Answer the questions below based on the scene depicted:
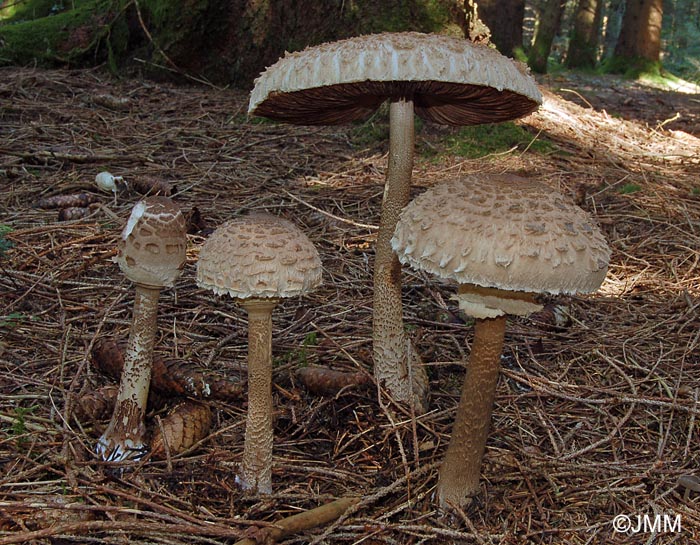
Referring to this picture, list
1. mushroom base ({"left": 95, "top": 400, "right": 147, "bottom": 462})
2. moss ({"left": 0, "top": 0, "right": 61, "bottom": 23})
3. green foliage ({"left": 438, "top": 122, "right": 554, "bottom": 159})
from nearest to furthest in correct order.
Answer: mushroom base ({"left": 95, "top": 400, "right": 147, "bottom": 462}) < green foliage ({"left": 438, "top": 122, "right": 554, "bottom": 159}) < moss ({"left": 0, "top": 0, "right": 61, "bottom": 23})

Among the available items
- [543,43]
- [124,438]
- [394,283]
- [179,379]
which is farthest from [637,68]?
[124,438]

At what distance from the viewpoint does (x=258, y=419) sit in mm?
2428

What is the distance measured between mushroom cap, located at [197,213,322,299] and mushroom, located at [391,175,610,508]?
0.39 meters

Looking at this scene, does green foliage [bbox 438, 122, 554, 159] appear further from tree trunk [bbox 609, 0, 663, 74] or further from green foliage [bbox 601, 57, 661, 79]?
tree trunk [bbox 609, 0, 663, 74]

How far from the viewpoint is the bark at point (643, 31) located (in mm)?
16328

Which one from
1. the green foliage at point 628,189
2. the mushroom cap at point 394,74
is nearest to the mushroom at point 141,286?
the mushroom cap at point 394,74

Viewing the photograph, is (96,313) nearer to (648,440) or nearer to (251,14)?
(648,440)

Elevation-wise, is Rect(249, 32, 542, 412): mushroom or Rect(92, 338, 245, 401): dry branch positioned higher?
Rect(249, 32, 542, 412): mushroom

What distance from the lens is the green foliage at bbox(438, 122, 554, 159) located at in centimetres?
568

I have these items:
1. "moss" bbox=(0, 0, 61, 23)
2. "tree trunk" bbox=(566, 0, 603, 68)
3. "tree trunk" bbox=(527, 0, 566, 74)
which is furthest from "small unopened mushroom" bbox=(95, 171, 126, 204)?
"tree trunk" bbox=(566, 0, 603, 68)

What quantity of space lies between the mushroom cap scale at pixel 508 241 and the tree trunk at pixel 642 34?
55.9 feet

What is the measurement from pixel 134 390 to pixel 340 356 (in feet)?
3.65

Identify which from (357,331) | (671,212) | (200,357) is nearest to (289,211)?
(357,331)

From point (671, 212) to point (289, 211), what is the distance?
3.34 metres
